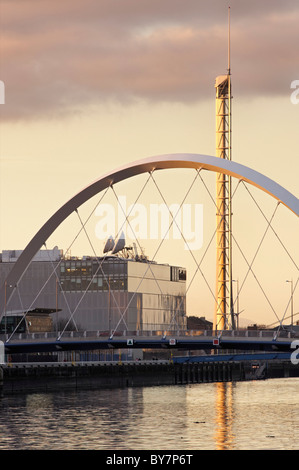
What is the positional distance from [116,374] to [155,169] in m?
50.0

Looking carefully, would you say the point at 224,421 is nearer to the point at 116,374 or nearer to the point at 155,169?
the point at 155,169

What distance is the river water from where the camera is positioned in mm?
65062

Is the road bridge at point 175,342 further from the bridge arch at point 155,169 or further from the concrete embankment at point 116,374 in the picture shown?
the concrete embankment at point 116,374

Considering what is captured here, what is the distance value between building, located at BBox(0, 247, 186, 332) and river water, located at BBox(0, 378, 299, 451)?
5958 centimetres

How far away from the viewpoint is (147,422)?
78.3 meters

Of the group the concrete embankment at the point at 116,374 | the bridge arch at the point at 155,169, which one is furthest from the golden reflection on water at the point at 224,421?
the concrete embankment at the point at 116,374

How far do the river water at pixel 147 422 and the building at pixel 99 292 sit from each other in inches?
2346

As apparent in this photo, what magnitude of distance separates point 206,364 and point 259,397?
5670cm

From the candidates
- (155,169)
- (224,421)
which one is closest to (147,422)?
(224,421)

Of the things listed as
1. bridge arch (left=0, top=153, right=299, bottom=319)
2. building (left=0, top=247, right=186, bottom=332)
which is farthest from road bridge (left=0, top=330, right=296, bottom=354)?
building (left=0, top=247, right=186, bottom=332)

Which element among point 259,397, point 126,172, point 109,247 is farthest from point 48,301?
point 126,172

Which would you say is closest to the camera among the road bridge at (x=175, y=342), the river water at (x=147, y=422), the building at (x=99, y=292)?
the river water at (x=147, y=422)

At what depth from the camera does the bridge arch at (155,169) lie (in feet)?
279

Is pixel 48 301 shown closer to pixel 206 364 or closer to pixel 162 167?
pixel 206 364
